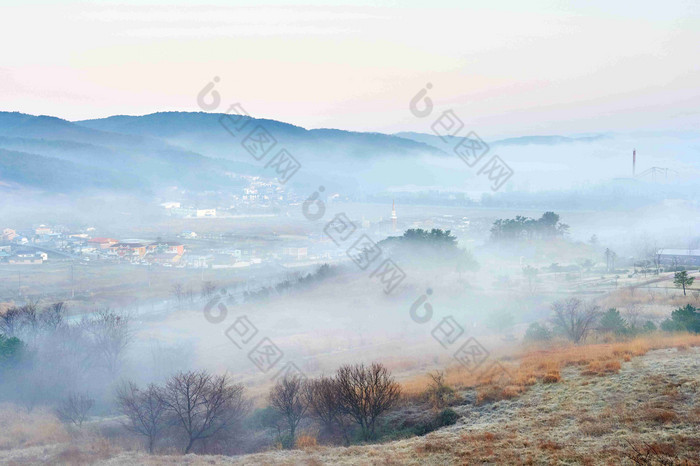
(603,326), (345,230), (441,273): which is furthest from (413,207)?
(603,326)

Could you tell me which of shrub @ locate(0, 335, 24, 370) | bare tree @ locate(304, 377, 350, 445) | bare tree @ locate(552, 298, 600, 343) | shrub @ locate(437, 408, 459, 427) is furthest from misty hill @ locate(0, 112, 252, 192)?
shrub @ locate(437, 408, 459, 427)

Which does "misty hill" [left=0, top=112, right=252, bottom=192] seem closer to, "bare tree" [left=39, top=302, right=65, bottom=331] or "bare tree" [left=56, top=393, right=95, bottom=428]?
"bare tree" [left=39, top=302, right=65, bottom=331]

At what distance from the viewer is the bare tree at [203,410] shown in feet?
48.8

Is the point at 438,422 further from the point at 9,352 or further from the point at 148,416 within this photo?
the point at 9,352

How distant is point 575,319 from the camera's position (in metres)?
24.4

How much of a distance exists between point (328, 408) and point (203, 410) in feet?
13.5

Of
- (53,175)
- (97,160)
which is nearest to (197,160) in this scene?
(97,160)

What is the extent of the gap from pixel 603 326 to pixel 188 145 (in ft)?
617

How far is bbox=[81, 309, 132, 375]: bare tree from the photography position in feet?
80.7

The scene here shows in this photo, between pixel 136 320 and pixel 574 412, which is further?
pixel 136 320

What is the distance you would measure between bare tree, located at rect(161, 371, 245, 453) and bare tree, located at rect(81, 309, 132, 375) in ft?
31.0

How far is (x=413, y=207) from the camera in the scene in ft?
384

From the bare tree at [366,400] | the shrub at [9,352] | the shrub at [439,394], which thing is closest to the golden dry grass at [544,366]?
the shrub at [439,394]

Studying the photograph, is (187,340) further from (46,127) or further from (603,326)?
(46,127)
